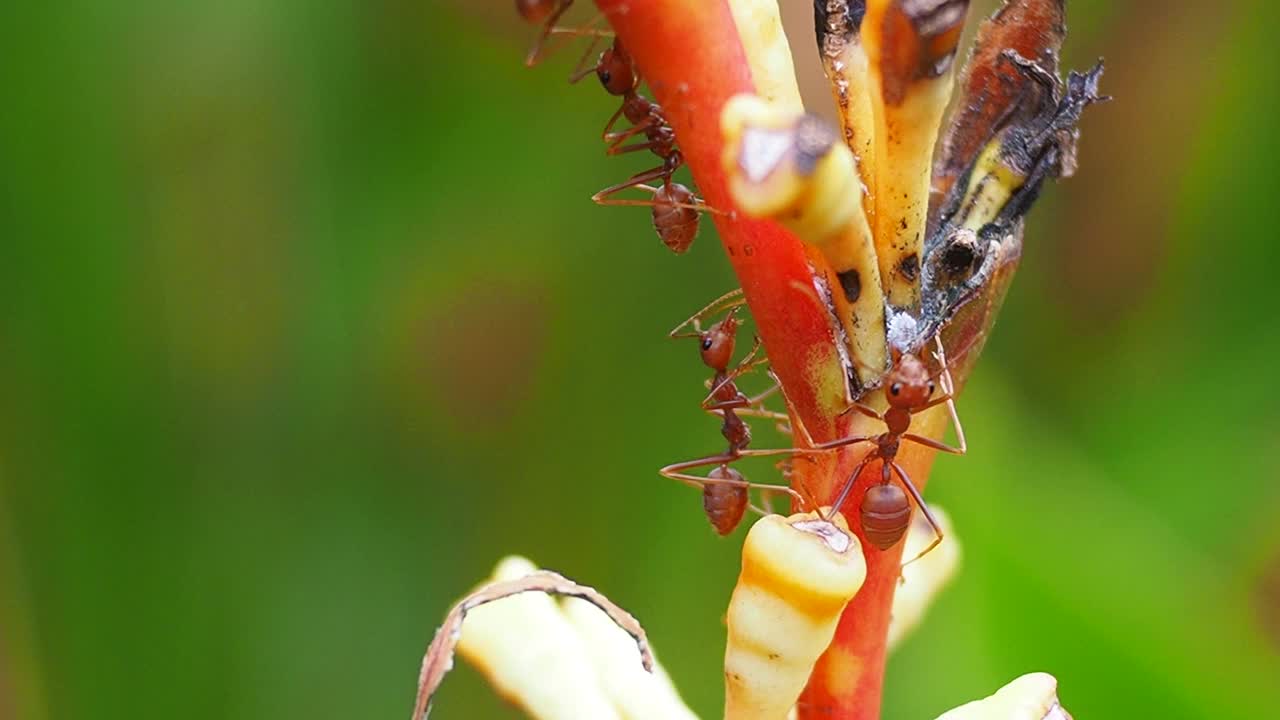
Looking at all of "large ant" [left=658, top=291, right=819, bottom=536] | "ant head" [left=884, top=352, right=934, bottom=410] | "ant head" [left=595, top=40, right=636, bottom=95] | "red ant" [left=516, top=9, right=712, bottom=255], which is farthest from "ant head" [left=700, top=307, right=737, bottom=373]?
"ant head" [left=884, top=352, right=934, bottom=410]

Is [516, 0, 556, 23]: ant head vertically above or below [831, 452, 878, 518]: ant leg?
above

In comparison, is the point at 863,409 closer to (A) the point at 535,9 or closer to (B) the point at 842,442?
(B) the point at 842,442

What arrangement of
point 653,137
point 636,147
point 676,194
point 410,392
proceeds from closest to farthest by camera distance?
point 676,194, point 653,137, point 636,147, point 410,392

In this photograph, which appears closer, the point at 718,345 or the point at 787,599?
the point at 787,599

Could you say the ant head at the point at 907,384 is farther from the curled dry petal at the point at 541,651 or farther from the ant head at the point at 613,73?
the ant head at the point at 613,73

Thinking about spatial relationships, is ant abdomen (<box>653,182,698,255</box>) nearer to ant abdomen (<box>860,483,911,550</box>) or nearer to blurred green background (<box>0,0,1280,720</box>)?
ant abdomen (<box>860,483,911,550</box>)

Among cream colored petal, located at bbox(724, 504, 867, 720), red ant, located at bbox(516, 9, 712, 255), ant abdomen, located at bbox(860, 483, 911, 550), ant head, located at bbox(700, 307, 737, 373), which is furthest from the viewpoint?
ant head, located at bbox(700, 307, 737, 373)

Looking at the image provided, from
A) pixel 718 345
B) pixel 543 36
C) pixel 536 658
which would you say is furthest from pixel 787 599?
pixel 718 345
